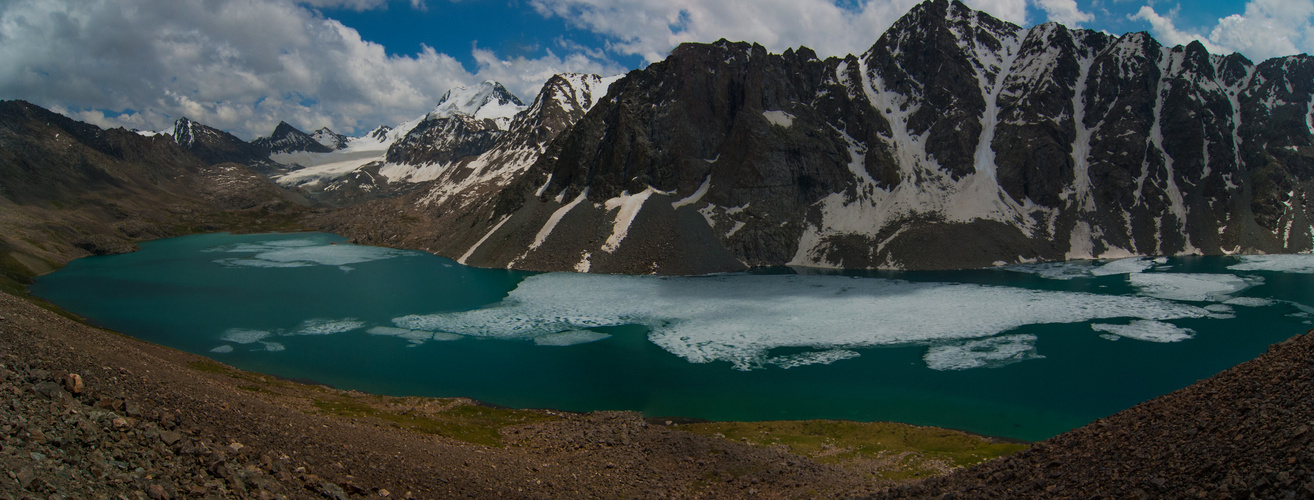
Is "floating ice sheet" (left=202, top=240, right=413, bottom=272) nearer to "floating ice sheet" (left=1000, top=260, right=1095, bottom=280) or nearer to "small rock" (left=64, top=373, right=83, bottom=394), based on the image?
"small rock" (left=64, top=373, right=83, bottom=394)

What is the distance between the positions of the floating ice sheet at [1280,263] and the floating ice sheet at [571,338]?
110650 mm

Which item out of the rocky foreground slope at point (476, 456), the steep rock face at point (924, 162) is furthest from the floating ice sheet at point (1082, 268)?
the rocky foreground slope at point (476, 456)

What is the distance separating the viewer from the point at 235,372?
47344 mm

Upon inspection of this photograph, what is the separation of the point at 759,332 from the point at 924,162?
95.8 m

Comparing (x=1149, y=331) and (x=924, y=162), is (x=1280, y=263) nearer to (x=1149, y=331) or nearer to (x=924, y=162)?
(x=924, y=162)

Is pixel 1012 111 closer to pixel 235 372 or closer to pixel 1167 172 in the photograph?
pixel 1167 172

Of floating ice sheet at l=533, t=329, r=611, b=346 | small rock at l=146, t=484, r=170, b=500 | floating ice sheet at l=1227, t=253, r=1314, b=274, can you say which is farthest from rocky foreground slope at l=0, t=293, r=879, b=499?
floating ice sheet at l=1227, t=253, r=1314, b=274

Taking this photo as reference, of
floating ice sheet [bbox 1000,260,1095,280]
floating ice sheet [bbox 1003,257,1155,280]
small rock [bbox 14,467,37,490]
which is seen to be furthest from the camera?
floating ice sheet [bbox 1003,257,1155,280]

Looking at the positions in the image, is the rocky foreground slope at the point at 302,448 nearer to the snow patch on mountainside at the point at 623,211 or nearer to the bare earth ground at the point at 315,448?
the bare earth ground at the point at 315,448

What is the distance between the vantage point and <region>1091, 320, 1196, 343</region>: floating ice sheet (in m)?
60.8

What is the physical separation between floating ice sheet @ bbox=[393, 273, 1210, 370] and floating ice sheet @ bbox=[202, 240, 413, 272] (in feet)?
199

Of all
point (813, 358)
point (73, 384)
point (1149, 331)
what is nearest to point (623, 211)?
point (813, 358)

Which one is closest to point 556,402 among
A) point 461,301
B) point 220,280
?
point 461,301

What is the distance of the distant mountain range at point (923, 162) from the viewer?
11931 cm
